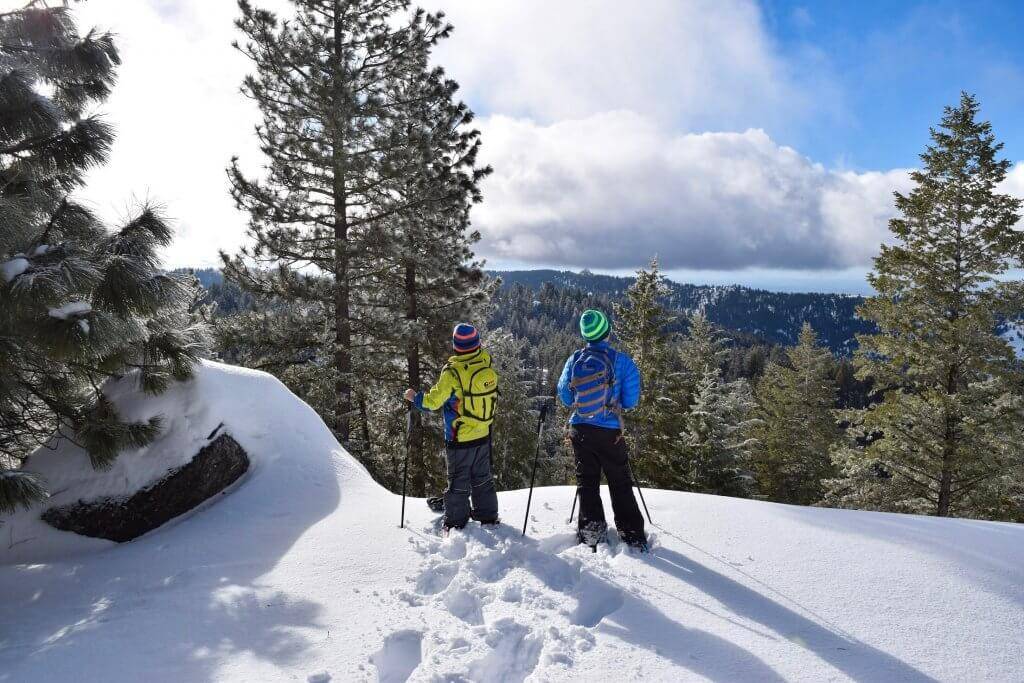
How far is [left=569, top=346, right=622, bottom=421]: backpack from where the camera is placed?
4.63 m

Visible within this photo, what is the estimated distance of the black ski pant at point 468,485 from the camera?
521cm

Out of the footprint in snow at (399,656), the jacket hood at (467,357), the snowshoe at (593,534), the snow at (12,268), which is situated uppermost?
the snow at (12,268)

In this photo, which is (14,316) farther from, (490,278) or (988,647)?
(490,278)

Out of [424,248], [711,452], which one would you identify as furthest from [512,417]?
[424,248]

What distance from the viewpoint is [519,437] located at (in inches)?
1059

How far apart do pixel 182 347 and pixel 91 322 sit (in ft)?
8.01

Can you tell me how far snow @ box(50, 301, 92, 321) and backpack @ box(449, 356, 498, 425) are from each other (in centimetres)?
291

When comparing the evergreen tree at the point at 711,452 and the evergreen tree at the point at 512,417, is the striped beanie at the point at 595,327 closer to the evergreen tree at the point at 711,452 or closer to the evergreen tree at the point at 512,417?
the evergreen tree at the point at 711,452

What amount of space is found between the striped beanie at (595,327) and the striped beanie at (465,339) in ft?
3.68

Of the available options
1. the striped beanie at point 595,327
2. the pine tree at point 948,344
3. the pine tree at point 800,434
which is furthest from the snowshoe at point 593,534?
the pine tree at point 800,434

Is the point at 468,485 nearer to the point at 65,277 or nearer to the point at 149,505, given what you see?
the point at 149,505

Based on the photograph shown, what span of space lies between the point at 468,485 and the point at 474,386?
41.2 inches

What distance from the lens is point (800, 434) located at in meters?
28.2

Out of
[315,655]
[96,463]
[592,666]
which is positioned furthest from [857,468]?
[96,463]
